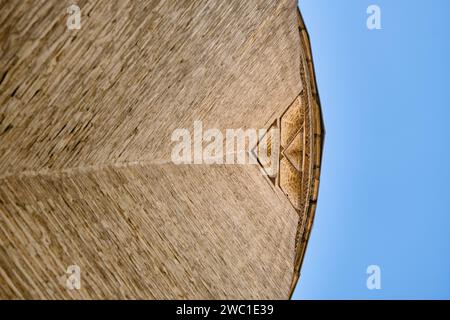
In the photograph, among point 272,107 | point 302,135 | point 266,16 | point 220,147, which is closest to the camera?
point 266,16

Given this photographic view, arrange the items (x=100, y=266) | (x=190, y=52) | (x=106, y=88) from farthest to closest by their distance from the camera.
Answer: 1. (x=190, y=52)
2. (x=106, y=88)
3. (x=100, y=266)

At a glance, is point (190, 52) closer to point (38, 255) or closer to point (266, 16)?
point (266, 16)

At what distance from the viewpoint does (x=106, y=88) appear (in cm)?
242

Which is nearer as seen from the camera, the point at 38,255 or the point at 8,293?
the point at 8,293

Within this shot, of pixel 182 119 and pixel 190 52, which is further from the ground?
pixel 190 52

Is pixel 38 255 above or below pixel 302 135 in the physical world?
below

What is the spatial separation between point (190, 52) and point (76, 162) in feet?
3.76

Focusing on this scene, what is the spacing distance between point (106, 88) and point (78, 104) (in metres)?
0.21

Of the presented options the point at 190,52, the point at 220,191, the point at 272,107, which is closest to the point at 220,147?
the point at 220,191

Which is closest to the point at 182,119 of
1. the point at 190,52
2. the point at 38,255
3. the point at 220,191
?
the point at 190,52

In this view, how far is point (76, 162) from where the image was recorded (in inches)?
99.7
